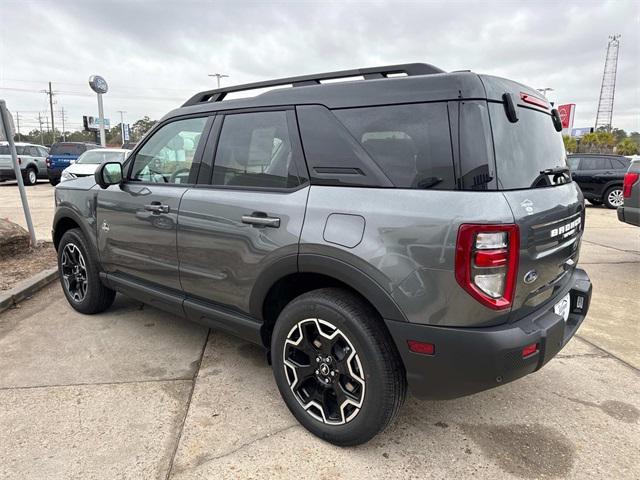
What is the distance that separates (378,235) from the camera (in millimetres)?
2041

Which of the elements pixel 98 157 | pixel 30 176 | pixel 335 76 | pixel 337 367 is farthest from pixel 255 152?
pixel 30 176

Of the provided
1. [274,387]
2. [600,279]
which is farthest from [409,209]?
[600,279]

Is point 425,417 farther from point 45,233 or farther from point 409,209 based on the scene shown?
point 45,233

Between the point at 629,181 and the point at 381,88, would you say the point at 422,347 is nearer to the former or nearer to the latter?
the point at 381,88

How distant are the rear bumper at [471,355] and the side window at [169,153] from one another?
1.91 meters

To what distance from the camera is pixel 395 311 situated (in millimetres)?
2021

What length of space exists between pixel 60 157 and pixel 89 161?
6.14 metres

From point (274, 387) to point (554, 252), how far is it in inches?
73.9

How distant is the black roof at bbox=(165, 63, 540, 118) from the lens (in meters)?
1.98

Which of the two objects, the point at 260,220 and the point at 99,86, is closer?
the point at 260,220

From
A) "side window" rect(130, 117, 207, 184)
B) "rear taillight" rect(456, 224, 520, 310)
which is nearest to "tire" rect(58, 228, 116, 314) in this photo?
"side window" rect(130, 117, 207, 184)

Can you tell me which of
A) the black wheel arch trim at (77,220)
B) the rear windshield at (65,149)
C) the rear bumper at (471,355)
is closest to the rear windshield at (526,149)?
the rear bumper at (471,355)

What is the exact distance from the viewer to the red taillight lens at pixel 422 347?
1.98 m

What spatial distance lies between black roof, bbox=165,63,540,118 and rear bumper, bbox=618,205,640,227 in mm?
4552
